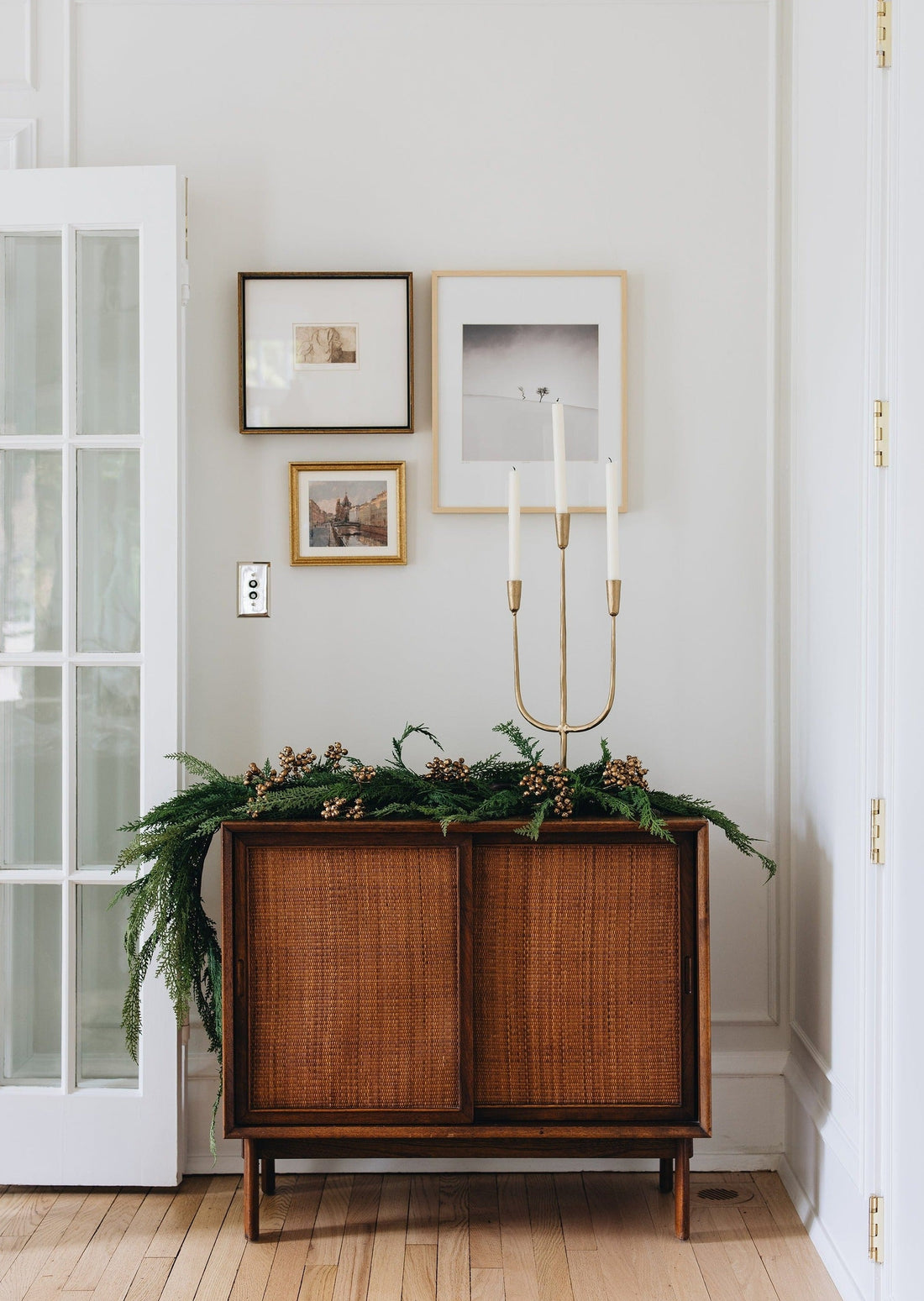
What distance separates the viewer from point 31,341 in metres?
2.21

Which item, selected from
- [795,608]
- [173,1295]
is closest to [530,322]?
[795,608]

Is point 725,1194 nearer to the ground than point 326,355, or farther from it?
nearer to the ground

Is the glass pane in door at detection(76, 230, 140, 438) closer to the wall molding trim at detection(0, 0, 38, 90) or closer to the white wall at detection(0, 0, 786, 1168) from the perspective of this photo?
the white wall at detection(0, 0, 786, 1168)

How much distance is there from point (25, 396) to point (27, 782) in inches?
33.1

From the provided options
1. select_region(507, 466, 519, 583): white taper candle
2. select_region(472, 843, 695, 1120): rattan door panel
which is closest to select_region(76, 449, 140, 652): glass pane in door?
select_region(507, 466, 519, 583): white taper candle

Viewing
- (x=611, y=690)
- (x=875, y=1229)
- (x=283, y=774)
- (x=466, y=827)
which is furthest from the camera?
(x=611, y=690)

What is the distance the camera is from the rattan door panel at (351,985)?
6.16ft

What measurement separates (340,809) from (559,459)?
2.58 feet

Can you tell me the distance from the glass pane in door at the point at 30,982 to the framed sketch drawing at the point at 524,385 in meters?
1.23

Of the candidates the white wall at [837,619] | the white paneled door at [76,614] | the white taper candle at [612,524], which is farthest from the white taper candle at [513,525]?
the white paneled door at [76,614]

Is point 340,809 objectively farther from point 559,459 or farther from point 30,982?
point 30,982

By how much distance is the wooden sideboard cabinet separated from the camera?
6.16 feet

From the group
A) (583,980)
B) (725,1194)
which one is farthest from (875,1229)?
(583,980)

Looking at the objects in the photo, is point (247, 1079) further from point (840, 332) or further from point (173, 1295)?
point (840, 332)
